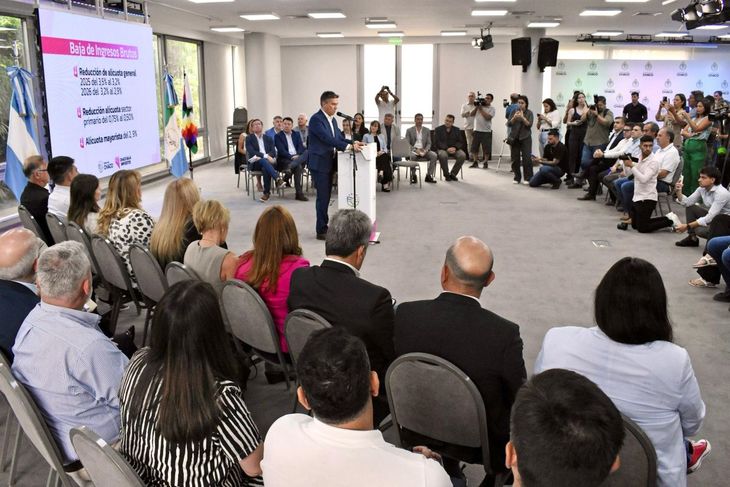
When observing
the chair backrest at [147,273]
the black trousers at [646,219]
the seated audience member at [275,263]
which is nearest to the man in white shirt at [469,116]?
the black trousers at [646,219]

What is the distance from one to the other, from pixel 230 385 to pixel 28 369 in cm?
A: 87

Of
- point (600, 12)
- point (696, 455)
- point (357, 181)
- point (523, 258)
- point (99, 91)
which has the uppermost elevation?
point (600, 12)

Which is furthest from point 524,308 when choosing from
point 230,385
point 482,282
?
point 230,385

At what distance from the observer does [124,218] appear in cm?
402

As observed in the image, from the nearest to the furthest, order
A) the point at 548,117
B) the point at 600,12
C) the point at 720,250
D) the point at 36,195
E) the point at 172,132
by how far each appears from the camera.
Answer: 1. the point at 36,195
2. the point at 720,250
3. the point at 172,132
4. the point at 600,12
5. the point at 548,117

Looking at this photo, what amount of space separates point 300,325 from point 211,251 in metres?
1.09

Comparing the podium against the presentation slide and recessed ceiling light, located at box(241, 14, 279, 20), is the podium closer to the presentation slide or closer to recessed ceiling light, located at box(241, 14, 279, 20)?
the presentation slide

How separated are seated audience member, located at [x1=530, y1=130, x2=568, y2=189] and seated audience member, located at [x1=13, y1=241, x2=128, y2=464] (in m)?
9.83

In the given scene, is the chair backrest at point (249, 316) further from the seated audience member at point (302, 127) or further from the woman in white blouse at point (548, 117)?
the woman in white blouse at point (548, 117)

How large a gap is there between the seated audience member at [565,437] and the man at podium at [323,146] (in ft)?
19.2

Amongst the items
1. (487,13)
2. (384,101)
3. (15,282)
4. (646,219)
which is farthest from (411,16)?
(15,282)

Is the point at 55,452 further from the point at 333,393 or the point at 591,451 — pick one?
the point at 591,451

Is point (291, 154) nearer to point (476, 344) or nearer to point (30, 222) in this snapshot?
point (30, 222)

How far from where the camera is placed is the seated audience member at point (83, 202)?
430 cm
